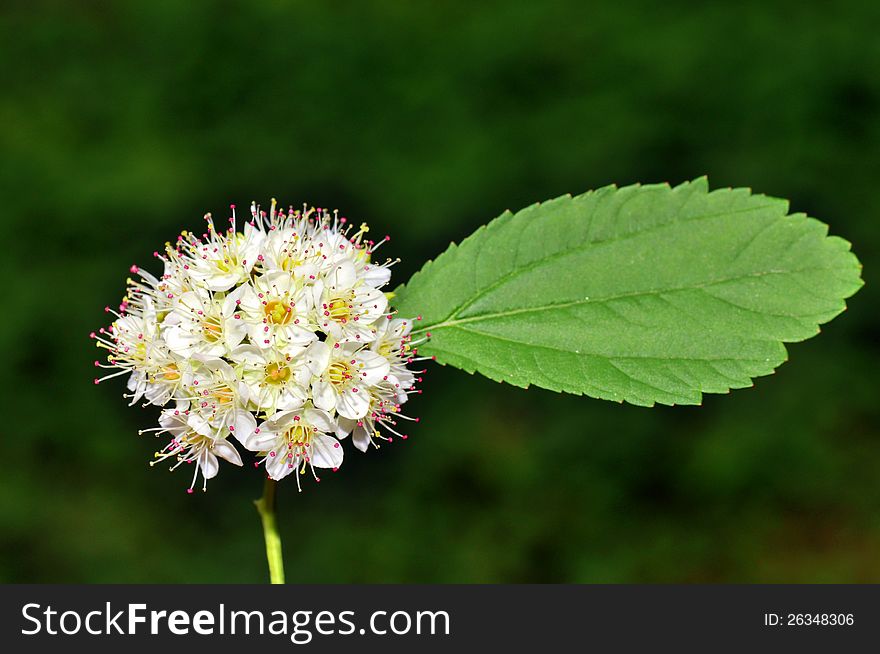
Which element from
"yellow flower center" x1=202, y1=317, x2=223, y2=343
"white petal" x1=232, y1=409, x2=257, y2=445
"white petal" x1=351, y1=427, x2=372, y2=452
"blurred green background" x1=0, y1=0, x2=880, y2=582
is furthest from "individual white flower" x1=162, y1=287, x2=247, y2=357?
"blurred green background" x1=0, y1=0, x2=880, y2=582

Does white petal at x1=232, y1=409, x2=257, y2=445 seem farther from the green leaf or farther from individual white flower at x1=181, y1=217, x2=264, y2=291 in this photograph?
the green leaf

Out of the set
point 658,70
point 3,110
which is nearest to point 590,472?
point 658,70

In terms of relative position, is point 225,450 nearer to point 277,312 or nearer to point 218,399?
point 218,399

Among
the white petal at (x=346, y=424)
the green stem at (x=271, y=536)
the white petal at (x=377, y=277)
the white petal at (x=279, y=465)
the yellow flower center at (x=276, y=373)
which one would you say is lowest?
the green stem at (x=271, y=536)

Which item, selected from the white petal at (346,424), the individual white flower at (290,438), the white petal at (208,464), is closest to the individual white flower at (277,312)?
the individual white flower at (290,438)

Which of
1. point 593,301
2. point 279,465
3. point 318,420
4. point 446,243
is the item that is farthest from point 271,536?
point 446,243

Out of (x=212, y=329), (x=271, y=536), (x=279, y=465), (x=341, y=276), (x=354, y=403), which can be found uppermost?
(x=341, y=276)

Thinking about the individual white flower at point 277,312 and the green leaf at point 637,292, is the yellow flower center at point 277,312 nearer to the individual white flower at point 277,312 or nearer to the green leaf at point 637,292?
the individual white flower at point 277,312
